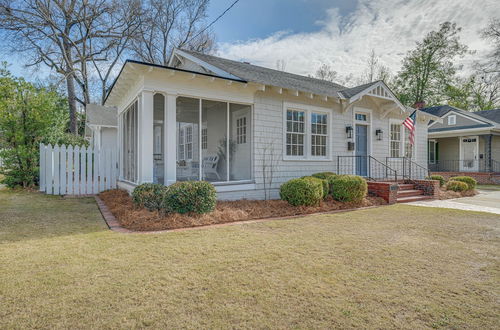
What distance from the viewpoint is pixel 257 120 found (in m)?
8.27

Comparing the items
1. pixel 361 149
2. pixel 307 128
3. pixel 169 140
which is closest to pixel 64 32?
pixel 169 140

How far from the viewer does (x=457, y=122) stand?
19.4 metres

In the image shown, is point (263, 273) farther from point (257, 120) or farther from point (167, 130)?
point (257, 120)

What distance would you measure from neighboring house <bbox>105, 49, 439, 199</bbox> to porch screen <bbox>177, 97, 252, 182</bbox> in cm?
3

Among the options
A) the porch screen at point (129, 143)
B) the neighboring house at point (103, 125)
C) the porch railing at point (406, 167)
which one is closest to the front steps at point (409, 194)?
the porch railing at point (406, 167)

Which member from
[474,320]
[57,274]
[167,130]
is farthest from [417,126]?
[57,274]

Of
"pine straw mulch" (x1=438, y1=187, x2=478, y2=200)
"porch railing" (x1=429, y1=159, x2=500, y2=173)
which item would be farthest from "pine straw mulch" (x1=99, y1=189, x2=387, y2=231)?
"porch railing" (x1=429, y1=159, x2=500, y2=173)

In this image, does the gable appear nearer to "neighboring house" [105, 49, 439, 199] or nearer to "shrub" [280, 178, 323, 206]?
"neighboring house" [105, 49, 439, 199]

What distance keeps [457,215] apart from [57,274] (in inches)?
312

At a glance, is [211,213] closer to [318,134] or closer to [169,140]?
[169,140]

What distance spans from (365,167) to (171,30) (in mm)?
20978

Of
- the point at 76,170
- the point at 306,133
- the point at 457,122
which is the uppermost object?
the point at 457,122

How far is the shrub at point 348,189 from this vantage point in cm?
777

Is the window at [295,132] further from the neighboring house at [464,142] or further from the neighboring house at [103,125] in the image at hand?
the neighboring house at [464,142]
